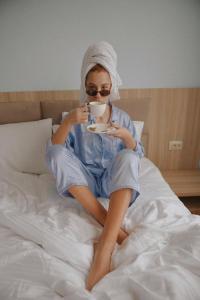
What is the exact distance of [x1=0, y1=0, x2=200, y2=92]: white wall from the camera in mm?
1843

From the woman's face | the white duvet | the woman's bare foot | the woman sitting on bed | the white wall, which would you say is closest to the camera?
the white duvet

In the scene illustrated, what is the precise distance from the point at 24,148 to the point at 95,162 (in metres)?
0.53

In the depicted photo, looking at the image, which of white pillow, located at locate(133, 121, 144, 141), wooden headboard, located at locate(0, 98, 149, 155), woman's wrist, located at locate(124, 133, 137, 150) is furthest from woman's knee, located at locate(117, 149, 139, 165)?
wooden headboard, located at locate(0, 98, 149, 155)

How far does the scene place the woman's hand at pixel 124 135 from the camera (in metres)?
1.32

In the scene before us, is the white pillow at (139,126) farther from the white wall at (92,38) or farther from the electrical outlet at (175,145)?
the electrical outlet at (175,145)

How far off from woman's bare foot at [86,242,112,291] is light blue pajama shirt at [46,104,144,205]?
0.96 feet

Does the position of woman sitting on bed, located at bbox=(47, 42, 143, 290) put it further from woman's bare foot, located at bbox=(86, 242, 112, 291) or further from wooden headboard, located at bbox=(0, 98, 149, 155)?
wooden headboard, located at bbox=(0, 98, 149, 155)

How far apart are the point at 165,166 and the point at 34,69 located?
135cm

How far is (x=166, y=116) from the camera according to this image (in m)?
2.16

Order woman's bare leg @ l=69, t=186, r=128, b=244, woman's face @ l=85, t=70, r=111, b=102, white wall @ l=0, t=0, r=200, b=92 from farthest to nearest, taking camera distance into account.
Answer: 1. white wall @ l=0, t=0, r=200, b=92
2. woman's face @ l=85, t=70, r=111, b=102
3. woman's bare leg @ l=69, t=186, r=128, b=244

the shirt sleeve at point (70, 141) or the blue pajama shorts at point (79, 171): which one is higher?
the shirt sleeve at point (70, 141)

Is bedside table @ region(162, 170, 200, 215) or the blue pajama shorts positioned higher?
the blue pajama shorts

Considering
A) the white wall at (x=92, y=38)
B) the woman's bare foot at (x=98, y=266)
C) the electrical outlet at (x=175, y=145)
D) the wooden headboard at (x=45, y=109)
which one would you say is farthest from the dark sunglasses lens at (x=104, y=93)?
the electrical outlet at (x=175, y=145)

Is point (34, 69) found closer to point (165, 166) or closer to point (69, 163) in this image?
point (69, 163)
